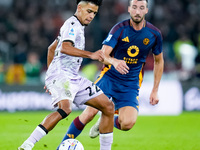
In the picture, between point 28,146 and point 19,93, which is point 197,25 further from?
point 28,146

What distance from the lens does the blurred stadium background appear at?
14.2 metres

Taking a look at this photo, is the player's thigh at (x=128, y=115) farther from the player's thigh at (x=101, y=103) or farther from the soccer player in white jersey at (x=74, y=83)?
the player's thigh at (x=101, y=103)

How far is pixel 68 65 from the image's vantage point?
20.4ft

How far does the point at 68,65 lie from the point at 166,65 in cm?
1021

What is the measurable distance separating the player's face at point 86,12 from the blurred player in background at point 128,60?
→ 1.02 meters

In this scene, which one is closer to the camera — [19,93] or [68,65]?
[68,65]

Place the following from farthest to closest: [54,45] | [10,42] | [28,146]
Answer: [10,42]
[54,45]
[28,146]

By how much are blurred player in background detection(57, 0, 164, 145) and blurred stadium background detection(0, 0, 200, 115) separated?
6.53 metres

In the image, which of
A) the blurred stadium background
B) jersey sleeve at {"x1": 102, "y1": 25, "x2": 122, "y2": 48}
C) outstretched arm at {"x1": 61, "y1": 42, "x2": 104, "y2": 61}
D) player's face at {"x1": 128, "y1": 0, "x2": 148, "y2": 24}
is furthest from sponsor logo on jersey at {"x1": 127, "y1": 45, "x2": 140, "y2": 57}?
the blurred stadium background

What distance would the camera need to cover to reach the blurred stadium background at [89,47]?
14.2 metres

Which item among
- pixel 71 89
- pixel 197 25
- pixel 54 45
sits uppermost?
pixel 197 25

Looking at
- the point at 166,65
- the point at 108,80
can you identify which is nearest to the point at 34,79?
the point at 166,65

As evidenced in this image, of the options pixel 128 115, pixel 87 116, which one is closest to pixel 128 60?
pixel 128 115

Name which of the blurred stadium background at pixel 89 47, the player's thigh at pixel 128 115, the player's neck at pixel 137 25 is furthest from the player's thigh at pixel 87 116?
the blurred stadium background at pixel 89 47
